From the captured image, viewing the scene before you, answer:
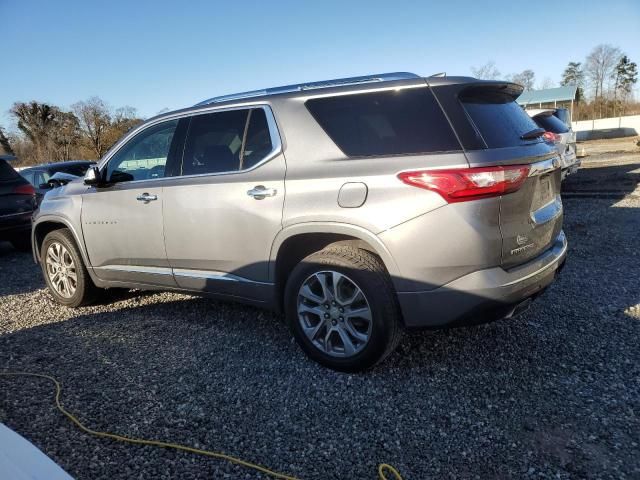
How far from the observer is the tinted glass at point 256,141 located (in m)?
3.41

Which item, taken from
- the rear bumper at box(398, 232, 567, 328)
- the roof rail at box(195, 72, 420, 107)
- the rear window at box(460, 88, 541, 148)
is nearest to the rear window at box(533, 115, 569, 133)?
the rear window at box(460, 88, 541, 148)

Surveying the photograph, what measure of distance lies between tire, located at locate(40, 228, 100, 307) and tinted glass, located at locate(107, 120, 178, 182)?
3.09 ft

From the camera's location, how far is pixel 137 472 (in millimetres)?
2312

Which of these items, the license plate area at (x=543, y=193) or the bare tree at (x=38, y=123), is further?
the bare tree at (x=38, y=123)

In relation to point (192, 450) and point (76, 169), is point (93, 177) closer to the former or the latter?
point (192, 450)

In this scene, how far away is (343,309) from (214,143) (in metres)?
1.71

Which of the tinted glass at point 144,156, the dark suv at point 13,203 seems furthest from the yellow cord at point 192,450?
the dark suv at point 13,203

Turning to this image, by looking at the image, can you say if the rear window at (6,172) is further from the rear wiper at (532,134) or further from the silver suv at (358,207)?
the rear wiper at (532,134)

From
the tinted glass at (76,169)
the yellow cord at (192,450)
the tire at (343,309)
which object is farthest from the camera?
the tinted glass at (76,169)

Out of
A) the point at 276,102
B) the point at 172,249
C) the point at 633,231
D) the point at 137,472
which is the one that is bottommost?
the point at 633,231

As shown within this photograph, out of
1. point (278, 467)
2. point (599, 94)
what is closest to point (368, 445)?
point (278, 467)

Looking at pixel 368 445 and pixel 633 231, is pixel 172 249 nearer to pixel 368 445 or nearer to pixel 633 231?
pixel 368 445

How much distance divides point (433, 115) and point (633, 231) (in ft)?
17.4

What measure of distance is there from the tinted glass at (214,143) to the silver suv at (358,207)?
0.01 meters
